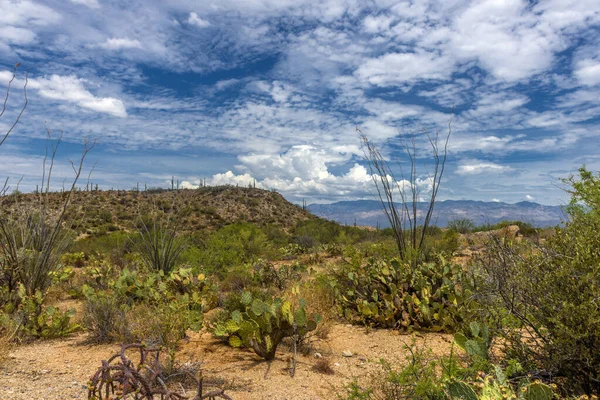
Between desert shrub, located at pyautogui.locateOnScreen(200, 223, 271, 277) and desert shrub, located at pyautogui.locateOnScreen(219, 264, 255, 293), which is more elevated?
desert shrub, located at pyautogui.locateOnScreen(200, 223, 271, 277)

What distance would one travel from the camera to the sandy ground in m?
3.85

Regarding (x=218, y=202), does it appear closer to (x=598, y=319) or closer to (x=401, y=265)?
(x=401, y=265)

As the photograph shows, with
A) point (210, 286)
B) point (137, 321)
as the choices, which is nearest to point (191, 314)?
point (137, 321)

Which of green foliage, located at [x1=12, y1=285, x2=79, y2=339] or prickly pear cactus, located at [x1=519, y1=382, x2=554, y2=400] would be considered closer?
prickly pear cactus, located at [x1=519, y1=382, x2=554, y2=400]

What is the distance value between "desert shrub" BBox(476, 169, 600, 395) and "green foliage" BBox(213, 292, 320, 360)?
2.09m

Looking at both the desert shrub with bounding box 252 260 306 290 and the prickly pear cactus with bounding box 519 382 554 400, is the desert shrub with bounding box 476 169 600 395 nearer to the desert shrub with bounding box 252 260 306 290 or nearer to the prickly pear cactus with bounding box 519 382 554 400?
the prickly pear cactus with bounding box 519 382 554 400

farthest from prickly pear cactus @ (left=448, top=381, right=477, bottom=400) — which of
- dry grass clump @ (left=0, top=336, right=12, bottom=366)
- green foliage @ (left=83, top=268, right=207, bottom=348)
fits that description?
dry grass clump @ (left=0, top=336, right=12, bottom=366)

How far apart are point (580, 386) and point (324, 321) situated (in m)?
3.31

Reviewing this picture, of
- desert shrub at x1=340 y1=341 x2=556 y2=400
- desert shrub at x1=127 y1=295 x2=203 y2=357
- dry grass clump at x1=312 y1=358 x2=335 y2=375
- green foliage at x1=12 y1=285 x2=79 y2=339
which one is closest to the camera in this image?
desert shrub at x1=340 y1=341 x2=556 y2=400

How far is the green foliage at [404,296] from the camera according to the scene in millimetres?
5918

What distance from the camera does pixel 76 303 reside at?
8125 mm

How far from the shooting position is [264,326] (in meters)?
4.80

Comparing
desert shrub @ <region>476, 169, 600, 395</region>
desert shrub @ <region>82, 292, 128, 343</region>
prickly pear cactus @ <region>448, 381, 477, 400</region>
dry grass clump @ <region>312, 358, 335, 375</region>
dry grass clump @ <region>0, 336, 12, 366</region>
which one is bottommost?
dry grass clump @ <region>312, 358, 335, 375</region>

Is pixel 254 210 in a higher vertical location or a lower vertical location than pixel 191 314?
higher
